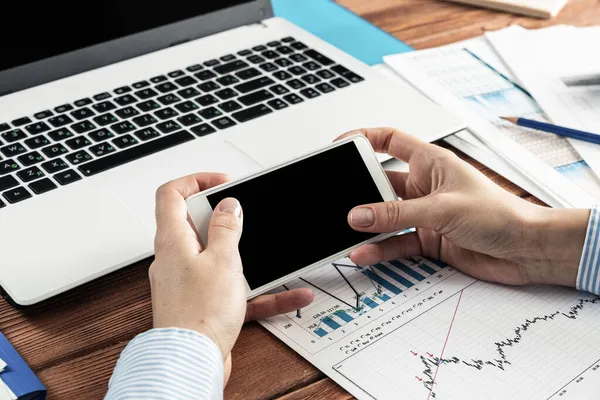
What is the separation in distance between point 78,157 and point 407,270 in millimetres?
400

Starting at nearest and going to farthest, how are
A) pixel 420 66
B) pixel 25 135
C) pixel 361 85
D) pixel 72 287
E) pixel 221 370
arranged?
1. pixel 221 370
2. pixel 72 287
3. pixel 25 135
4. pixel 361 85
5. pixel 420 66

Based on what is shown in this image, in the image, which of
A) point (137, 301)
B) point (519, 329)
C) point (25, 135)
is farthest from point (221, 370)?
point (25, 135)

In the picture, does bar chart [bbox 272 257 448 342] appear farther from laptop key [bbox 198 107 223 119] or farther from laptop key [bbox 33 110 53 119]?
laptop key [bbox 33 110 53 119]

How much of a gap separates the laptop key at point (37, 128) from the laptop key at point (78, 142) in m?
0.05

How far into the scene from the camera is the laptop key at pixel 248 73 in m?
0.99

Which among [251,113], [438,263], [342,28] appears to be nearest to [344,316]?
[438,263]

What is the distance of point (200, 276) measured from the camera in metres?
0.58

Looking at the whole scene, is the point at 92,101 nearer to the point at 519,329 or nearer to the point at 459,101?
the point at 459,101

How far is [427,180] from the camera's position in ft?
2.44

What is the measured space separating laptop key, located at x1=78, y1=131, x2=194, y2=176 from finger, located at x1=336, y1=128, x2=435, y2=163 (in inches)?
9.1

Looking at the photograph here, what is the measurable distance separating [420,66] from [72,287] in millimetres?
647

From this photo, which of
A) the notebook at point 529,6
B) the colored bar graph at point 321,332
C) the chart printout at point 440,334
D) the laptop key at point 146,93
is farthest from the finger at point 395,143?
the notebook at point 529,6

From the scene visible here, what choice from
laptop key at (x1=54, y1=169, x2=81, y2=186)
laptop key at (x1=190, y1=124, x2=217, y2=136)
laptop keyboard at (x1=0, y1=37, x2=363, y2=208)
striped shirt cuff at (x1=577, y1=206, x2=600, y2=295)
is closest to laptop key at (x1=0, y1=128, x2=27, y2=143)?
laptop keyboard at (x1=0, y1=37, x2=363, y2=208)

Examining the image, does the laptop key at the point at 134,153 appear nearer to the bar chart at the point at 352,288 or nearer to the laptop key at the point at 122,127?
the laptop key at the point at 122,127
